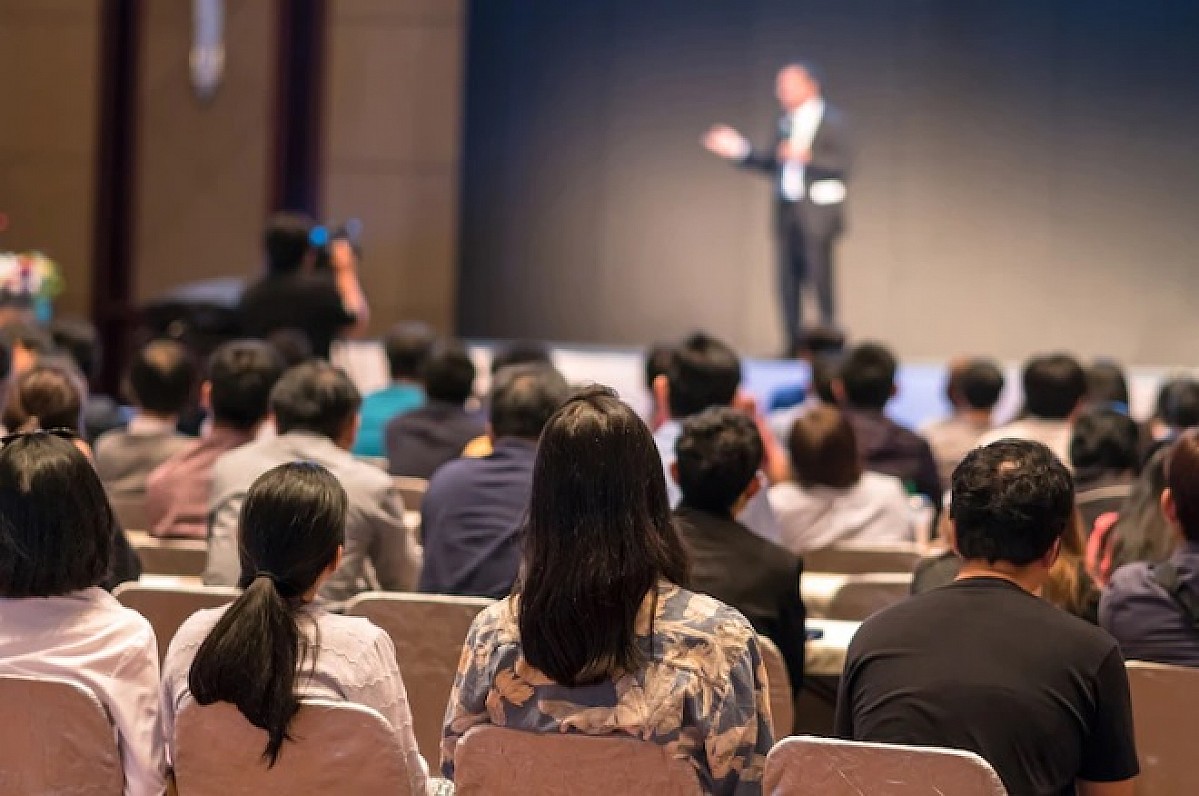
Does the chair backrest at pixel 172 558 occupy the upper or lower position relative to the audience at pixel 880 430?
lower

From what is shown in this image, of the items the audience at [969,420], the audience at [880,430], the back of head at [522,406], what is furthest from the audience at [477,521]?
the audience at [969,420]

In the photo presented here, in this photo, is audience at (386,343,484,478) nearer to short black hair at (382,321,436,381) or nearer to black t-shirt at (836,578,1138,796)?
short black hair at (382,321,436,381)

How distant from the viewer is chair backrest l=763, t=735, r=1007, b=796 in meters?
2.21

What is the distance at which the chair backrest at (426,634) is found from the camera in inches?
127

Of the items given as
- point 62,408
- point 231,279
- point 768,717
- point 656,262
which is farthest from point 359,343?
point 768,717

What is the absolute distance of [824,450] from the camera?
4.38m

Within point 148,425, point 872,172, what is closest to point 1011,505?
point 148,425

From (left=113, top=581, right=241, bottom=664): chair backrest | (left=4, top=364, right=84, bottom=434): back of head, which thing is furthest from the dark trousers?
(left=113, top=581, right=241, bottom=664): chair backrest

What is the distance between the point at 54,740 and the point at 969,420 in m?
4.32

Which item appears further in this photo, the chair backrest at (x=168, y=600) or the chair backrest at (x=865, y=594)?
the chair backrest at (x=865, y=594)

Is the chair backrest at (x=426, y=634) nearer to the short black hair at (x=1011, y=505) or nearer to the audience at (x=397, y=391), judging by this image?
the short black hair at (x=1011, y=505)

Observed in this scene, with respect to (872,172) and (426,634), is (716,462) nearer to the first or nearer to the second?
(426,634)

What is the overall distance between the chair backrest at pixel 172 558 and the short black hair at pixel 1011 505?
204 cm

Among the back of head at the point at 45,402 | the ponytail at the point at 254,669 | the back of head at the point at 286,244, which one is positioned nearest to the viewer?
the ponytail at the point at 254,669
